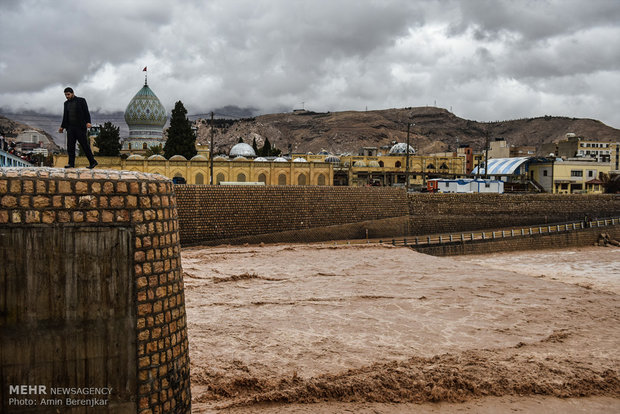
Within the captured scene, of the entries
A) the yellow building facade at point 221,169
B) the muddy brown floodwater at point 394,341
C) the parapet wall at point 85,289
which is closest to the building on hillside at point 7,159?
the yellow building facade at point 221,169

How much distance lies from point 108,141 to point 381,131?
96883 millimetres

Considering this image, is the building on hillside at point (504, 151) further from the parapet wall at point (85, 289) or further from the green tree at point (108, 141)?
the parapet wall at point (85, 289)

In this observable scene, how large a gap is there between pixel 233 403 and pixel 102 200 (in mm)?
3776

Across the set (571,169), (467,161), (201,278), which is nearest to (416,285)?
(201,278)

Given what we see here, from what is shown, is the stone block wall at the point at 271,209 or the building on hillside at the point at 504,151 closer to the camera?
the stone block wall at the point at 271,209

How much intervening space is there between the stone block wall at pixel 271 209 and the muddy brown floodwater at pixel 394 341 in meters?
4.95

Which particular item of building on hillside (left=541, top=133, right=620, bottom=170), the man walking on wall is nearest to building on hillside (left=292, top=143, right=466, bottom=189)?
building on hillside (left=541, top=133, right=620, bottom=170)

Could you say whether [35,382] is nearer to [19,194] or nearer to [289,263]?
[19,194]

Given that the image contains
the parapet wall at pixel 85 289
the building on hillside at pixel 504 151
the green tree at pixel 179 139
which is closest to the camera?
the parapet wall at pixel 85 289

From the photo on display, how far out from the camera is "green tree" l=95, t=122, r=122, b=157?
4038 cm

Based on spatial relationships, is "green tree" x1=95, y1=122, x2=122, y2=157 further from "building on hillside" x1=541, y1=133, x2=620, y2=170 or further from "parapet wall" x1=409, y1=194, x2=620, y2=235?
"building on hillside" x1=541, y1=133, x2=620, y2=170

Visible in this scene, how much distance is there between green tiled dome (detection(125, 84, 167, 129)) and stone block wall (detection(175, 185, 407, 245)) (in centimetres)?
2744

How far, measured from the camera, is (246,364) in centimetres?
827

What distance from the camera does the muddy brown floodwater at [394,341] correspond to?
7.31 meters
